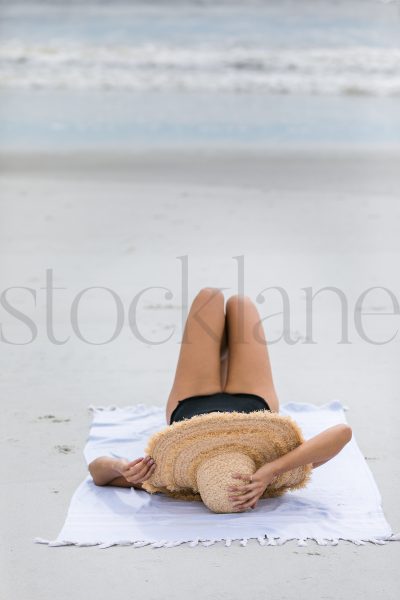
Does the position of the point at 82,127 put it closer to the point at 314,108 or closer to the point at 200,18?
the point at 314,108

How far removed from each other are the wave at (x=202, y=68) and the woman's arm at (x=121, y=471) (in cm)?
857

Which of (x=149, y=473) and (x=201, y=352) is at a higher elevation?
(x=201, y=352)

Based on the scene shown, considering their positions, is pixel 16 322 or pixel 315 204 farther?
pixel 315 204

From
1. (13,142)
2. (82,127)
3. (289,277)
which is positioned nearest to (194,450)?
(289,277)

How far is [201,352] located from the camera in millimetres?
3271

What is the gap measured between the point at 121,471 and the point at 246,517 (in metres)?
0.37

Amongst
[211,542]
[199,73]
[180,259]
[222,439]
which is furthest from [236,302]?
[199,73]

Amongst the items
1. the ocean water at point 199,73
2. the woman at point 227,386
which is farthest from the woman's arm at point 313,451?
the ocean water at point 199,73

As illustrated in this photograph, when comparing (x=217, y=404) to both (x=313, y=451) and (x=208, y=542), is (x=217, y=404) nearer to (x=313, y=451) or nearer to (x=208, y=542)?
(x=313, y=451)

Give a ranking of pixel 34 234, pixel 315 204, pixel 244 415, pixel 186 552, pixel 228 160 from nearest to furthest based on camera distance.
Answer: pixel 186 552
pixel 244 415
pixel 34 234
pixel 315 204
pixel 228 160

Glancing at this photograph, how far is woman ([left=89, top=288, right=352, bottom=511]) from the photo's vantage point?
2881mm

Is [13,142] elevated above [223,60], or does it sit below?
below

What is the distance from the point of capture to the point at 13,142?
8.52 meters

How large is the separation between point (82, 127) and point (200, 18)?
701cm
